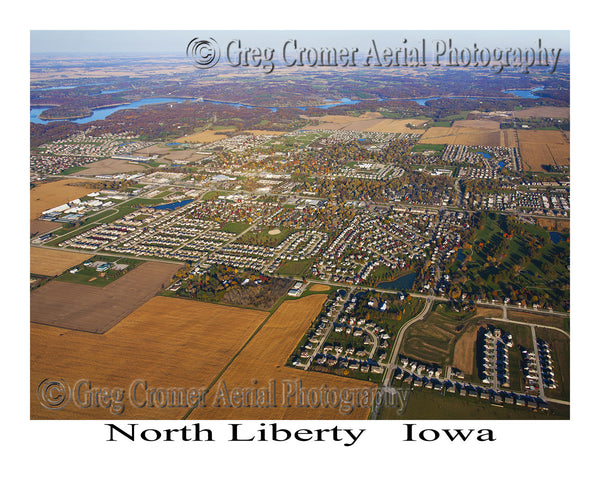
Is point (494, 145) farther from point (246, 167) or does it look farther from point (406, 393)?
point (406, 393)

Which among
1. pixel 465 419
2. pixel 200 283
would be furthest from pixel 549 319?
pixel 200 283

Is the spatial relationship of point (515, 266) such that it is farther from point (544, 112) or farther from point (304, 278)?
point (544, 112)

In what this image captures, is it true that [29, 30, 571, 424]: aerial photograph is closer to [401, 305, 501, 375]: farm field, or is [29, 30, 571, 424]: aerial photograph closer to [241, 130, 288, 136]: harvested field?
[401, 305, 501, 375]: farm field

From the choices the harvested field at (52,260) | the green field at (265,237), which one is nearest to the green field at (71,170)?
the harvested field at (52,260)

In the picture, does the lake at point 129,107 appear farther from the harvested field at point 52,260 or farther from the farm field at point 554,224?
the farm field at point 554,224

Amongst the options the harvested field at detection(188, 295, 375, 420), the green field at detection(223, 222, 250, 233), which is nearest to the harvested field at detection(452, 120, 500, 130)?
the green field at detection(223, 222, 250, 233)

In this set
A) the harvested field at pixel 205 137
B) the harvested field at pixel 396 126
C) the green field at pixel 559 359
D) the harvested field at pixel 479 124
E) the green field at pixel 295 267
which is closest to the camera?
the green field at pixel 559 359

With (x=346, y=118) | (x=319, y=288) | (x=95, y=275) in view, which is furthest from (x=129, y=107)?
(x=319, y=288)
